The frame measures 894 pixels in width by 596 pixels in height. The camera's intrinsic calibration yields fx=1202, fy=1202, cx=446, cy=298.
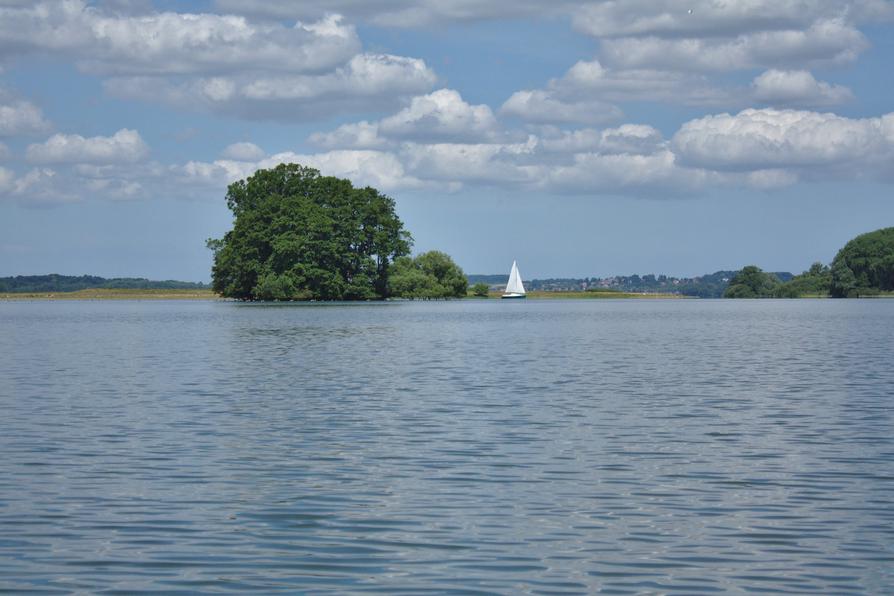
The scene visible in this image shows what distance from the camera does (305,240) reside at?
15925 centimetres

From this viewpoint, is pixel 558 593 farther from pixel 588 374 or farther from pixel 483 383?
pixel 588 374

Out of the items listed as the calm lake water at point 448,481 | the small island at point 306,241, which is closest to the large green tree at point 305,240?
the small island at point 306,241

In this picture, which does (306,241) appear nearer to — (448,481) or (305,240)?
(305,240)

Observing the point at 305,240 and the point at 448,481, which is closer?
the point at 448,481

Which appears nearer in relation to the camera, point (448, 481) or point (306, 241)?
point (448, 481)

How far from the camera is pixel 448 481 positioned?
69.4ft

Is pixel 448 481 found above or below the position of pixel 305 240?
below

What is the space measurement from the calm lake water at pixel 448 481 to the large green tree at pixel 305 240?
116m

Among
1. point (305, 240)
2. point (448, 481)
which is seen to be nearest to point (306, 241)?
point (305, 240)

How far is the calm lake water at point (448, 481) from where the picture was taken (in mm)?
15047

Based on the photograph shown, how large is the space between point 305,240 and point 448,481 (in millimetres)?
139800

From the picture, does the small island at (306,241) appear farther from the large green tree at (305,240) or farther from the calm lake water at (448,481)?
the calm lake water at (448,481)

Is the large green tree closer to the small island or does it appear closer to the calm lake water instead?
the small island

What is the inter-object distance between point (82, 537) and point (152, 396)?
66.0ft
